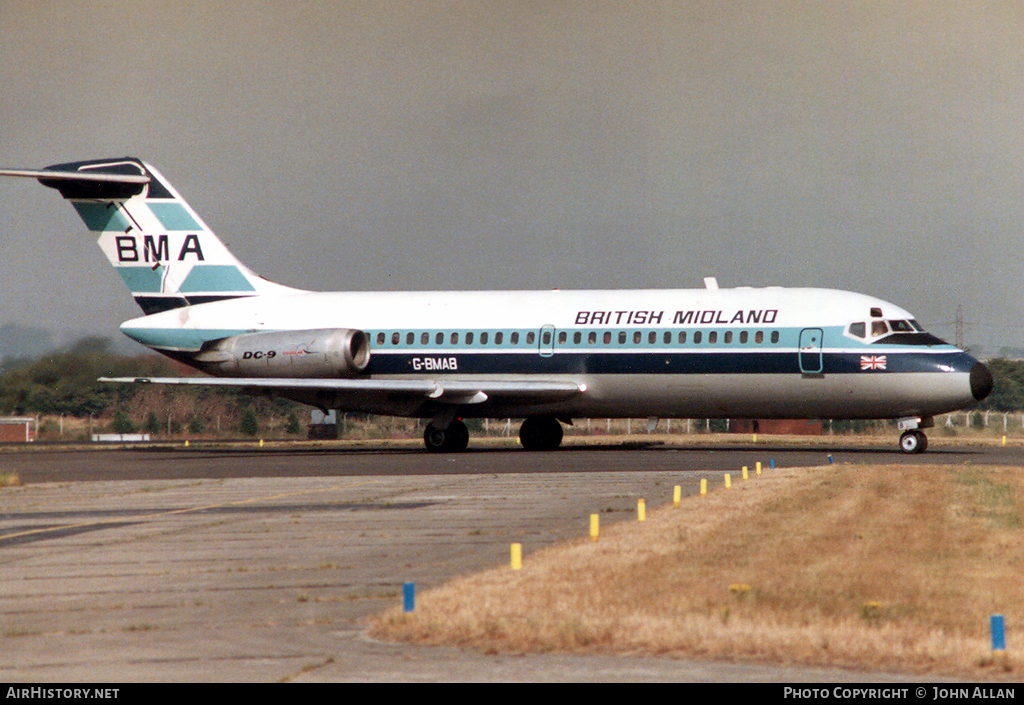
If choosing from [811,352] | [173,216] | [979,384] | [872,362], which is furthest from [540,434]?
[173,216]

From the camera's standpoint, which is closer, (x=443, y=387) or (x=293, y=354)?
(x=443, y=387)

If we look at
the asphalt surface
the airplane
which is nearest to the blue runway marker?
the asphalt surface

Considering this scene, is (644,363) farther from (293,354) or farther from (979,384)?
(293,354)

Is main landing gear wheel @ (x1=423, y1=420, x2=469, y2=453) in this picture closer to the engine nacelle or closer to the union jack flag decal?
the engine nacelle

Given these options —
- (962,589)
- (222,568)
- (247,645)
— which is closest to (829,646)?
(962,589)

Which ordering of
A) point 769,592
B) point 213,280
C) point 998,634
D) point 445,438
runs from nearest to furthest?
point 998,634
point 769,592
point 445,438
point 213,280

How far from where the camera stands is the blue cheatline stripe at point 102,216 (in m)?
42.8

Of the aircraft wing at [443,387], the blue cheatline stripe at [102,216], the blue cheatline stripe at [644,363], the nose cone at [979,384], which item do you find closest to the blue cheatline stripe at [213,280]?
the blue cheatline stripe at [102,216]

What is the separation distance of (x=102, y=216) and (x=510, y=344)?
14.9 metres

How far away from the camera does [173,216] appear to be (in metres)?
42.8

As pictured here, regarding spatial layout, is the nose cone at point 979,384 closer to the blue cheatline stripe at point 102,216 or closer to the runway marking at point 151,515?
the runway marking at point 151,515

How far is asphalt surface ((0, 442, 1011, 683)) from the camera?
9320 millimetres

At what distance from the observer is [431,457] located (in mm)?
37000
